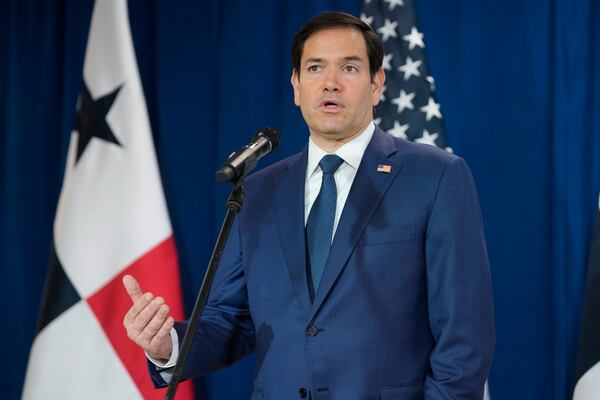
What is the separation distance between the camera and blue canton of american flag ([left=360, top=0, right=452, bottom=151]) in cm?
288

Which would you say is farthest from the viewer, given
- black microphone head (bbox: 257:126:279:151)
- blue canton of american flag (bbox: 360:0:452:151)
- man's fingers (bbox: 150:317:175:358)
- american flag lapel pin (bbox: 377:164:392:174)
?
blue canton of american flag (bbox: 360:0:452:151)

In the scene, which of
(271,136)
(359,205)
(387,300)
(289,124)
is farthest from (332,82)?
(289,124)

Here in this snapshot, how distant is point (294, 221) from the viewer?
1.86m

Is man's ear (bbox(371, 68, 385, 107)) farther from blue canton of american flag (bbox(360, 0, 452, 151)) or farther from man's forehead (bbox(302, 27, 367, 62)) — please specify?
blue canton of american flag (bbox(360, 0, 452, 151))

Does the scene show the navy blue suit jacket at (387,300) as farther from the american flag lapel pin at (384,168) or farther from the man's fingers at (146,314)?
the man's fingers at (146,314)

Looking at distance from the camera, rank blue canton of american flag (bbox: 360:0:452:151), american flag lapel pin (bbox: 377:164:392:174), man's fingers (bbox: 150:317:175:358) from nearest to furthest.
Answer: man's fingers (bbox: 150:317:175:358) < american flag lapel pin (bbox: 377:164:392:174) < blue canton of american flag (bbox: 360:0:452:151)

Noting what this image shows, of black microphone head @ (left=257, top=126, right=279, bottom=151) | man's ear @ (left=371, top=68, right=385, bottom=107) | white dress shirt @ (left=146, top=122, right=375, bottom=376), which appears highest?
man's ear @ (left=371, top=68, right=385, bottom=107)

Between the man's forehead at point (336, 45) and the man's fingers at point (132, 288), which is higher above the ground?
the man's forehead at point (336, 45)

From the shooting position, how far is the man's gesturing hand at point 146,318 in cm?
155

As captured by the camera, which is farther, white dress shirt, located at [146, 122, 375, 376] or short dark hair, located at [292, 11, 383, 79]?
short dark hair, located at [292, 11, 383, 79]

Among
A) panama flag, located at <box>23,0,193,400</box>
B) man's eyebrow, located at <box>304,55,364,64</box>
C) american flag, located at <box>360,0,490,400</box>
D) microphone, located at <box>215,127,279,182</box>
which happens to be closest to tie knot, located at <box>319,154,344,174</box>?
man's eyebrow, located at <box>304,55,364,64</box>

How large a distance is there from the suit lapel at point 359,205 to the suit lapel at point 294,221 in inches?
1.0

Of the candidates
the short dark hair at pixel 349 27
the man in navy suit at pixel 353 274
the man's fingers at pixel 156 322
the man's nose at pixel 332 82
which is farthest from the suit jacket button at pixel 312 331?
the short dark hair at pixel 349 27

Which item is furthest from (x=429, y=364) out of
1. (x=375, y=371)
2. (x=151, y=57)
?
(x=151, y=57)
